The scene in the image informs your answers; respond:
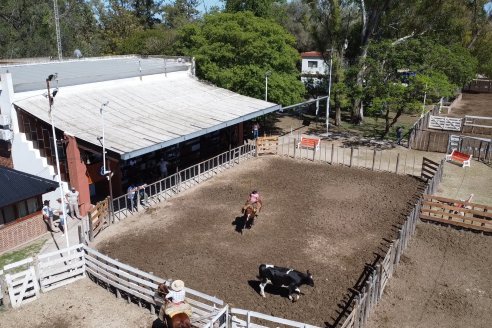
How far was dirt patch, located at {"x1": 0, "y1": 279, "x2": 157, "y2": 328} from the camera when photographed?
12859 mm

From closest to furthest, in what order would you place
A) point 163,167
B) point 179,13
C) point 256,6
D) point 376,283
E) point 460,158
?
point 376,283 → point 163,167 → point 460,158 → point 256,6 → point 179,13

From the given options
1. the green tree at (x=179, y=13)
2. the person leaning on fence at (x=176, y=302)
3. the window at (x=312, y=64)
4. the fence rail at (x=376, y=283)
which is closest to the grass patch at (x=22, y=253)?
the person leaning on fence at (x=176, y=302)

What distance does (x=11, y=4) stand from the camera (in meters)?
71.4

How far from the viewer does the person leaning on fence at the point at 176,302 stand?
37.0 ft

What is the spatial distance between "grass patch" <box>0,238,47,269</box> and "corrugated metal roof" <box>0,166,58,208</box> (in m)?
2.15

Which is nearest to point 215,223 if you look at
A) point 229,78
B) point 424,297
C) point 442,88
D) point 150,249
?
point 150,249

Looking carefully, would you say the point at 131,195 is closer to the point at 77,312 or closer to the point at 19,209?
the point at 19,209

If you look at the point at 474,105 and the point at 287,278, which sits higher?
the point at 287,278

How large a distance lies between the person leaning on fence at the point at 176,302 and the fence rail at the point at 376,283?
4.13 metres

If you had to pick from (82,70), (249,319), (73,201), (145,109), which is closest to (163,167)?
(145,109)

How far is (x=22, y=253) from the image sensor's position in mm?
17766

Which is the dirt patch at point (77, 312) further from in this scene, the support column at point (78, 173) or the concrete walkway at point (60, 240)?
the support column at point (78, 173)

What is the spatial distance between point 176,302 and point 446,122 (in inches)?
1237

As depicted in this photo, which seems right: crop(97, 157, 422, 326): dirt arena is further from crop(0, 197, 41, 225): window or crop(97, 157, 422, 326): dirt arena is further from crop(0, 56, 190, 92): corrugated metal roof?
crop(0, 56, 190, 92): corrugated metal roof
